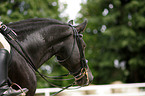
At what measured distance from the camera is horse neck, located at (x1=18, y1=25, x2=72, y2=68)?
2.65 metres

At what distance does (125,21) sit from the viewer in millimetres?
15422

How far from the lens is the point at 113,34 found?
15172 mm

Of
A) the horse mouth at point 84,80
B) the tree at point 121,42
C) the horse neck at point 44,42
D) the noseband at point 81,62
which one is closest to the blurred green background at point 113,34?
the tree at point 121,42

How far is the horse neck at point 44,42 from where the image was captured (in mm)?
2653

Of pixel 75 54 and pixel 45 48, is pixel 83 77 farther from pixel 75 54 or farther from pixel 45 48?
pixel 45 48

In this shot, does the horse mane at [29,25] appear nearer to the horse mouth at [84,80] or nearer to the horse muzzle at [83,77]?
the horse muzzle at [83,77]

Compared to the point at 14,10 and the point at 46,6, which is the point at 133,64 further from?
the point at 14,10

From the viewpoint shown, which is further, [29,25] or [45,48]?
[45,48]

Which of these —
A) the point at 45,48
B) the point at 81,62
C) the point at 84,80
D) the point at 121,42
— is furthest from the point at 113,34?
the point at 45,48

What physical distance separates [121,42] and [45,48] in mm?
12532

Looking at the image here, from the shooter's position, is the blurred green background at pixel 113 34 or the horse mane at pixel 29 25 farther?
the blurred green background at pixel 113 34

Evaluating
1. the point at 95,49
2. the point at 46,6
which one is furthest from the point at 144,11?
the point at 46,6

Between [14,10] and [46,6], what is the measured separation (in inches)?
106

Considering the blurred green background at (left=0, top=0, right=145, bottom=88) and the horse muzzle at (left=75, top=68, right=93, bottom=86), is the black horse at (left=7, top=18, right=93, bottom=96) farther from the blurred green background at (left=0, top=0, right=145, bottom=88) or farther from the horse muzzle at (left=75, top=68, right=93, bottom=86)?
the blurred green background at (left=0, top=0, right=145, bottom=88)
